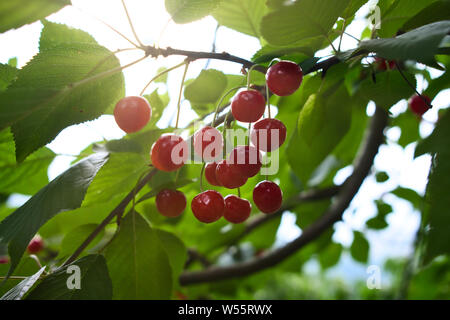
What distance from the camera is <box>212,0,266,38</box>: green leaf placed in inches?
39.4

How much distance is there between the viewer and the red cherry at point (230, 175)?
70 centimetres

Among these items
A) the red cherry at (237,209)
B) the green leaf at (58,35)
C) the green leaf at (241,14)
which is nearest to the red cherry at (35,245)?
the green leaf at (58,35)

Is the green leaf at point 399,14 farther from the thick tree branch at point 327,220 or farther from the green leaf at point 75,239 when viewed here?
the green leaf at point 75,239

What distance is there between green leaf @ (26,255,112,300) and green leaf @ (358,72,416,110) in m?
0.73

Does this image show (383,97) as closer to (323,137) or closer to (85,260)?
(323,137)

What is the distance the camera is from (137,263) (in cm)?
90

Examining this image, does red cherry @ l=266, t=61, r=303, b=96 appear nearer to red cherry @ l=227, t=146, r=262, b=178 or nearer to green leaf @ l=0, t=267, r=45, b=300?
red cherry @ l=227, t=146, r=262, b=178

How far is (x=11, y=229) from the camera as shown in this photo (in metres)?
0.69

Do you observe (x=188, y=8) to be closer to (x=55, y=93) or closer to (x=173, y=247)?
(x=55, y=93)

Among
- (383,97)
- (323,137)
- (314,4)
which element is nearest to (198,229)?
(323,137)

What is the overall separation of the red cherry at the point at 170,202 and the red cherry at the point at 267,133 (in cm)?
27

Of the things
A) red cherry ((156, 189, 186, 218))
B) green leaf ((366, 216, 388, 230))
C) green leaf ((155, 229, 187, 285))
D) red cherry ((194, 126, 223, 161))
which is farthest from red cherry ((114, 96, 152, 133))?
green leaf ((366, 216, 388, 230))

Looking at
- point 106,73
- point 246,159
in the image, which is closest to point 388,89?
point 246,159

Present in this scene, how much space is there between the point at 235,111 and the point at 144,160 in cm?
31
